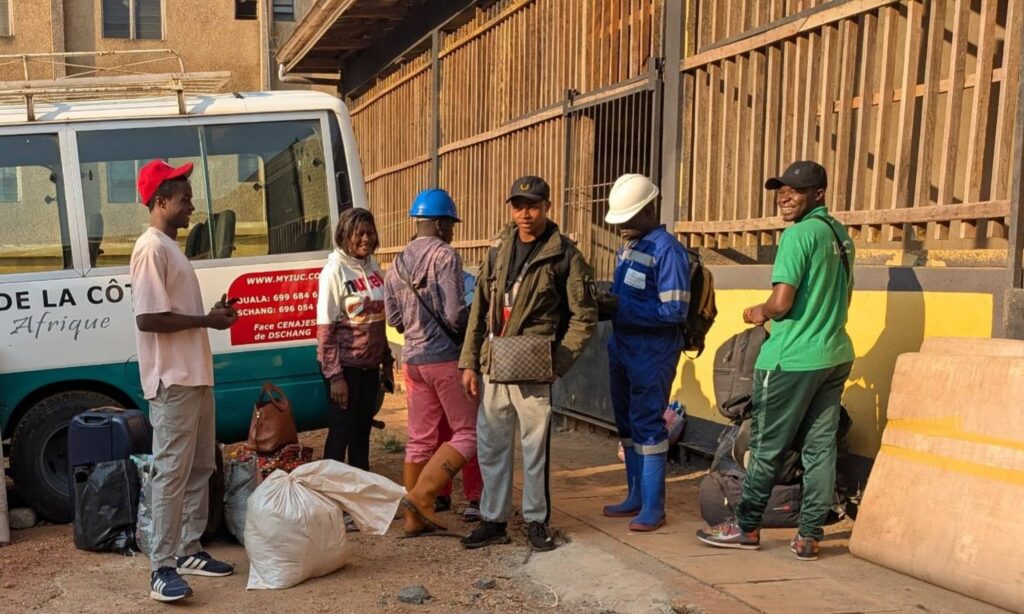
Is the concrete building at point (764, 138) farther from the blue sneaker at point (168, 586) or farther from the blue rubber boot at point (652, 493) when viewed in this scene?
the blue sneaker at point (168, 586)

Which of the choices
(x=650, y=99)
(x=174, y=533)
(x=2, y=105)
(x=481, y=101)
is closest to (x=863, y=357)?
(x=650, y=99)

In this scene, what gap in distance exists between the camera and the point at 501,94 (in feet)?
35.5

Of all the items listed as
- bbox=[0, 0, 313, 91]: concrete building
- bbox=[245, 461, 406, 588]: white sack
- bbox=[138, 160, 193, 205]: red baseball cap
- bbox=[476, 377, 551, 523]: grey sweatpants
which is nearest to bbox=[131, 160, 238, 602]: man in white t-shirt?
bbox=[138, 160, 193, 205]: red baseball cap

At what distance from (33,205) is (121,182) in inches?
19.6

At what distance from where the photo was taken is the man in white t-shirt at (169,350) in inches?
181

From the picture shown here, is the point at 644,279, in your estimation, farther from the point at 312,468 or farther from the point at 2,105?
the point at 2,105

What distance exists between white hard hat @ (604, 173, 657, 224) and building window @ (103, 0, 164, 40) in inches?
807

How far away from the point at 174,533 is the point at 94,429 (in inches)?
44.0

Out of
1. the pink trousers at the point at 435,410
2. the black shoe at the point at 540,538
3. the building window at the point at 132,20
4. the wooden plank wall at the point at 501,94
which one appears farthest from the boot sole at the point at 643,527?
the building window at the point at 132,20

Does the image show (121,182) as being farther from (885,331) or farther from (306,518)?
(885,331)

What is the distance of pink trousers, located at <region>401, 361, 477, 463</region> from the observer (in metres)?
5.60

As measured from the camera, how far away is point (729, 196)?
23.5ft

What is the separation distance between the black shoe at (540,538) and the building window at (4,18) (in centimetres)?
2163

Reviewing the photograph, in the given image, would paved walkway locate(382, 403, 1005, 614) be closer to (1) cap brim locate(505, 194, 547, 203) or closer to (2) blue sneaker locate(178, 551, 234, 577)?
(2) blue sneaker locate(178, 551, 234, 577)
